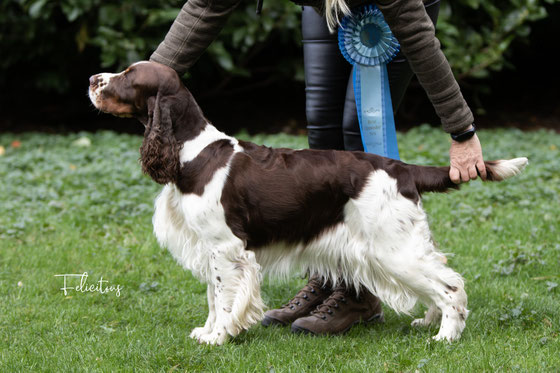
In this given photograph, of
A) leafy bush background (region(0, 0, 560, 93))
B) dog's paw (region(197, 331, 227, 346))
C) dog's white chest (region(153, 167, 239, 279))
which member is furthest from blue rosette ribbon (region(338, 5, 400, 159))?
leafy bush background (region(0, 0, 560, 93))

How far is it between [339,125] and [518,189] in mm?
2871

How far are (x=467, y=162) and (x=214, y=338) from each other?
54.8 inches

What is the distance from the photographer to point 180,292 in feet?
12.2

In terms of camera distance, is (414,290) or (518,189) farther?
(518,189)

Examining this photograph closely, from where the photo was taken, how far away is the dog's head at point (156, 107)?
293 centimetres

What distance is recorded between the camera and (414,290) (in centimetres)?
304

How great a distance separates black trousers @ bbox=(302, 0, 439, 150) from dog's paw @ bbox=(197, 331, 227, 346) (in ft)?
3.81

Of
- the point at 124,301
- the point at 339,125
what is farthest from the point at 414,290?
the point at 124,301

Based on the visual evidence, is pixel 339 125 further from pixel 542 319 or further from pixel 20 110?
pixel 20 110

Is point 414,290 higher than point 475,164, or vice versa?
point 475,164

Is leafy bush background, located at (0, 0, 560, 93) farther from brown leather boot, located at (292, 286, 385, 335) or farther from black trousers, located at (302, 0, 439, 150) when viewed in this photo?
brown leather boot, located at (292, 286, 385, 335)

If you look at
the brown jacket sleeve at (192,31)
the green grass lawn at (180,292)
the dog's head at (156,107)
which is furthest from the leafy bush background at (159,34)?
the dog's head at (156,107)

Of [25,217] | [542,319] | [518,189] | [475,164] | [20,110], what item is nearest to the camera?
[475,164]

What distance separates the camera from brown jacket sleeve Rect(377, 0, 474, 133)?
2.77 meters
